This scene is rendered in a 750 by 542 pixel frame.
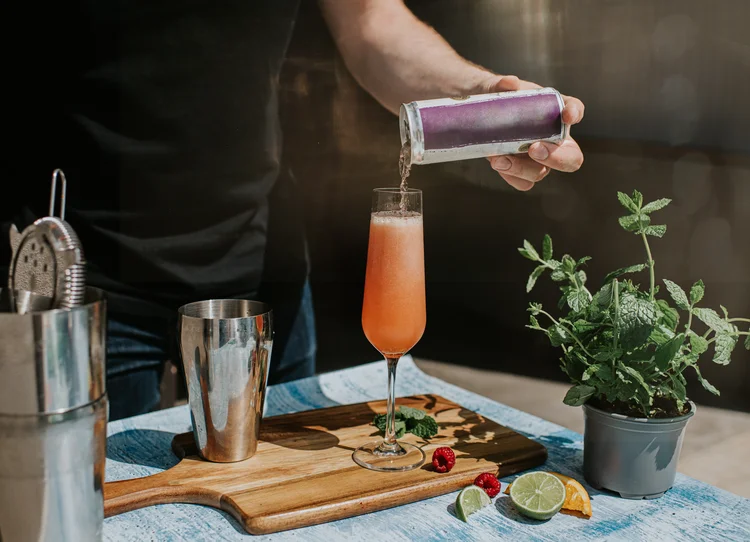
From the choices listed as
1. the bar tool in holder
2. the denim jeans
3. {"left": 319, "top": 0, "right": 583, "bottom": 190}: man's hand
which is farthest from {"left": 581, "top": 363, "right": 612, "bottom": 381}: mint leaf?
the denim jeans

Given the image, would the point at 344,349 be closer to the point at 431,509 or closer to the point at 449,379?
the point at 449,379

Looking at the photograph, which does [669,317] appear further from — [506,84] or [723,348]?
[506,84]

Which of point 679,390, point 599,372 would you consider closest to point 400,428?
point 599,372

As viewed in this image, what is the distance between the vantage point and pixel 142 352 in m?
1.87

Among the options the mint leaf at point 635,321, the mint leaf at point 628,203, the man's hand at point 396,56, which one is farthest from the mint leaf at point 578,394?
the man's hand at point 396,56

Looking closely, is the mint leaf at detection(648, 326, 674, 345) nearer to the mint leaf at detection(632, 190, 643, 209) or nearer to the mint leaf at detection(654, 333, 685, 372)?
the mint leaf at detection(654, 333, 685, 372)

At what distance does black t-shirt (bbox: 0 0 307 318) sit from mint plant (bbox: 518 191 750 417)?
89 cm

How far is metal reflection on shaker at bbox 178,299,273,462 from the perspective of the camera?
1296 millimetres

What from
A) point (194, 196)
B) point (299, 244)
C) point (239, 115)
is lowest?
point (299, 244)

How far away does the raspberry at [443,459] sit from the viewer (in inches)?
51.8

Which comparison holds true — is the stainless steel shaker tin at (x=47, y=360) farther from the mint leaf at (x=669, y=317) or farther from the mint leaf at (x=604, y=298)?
the mint leaf at (x=669, y=317)

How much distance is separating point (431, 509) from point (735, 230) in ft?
2.97

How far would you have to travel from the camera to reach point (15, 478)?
898mm

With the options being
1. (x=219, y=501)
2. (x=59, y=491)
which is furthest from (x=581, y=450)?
(x=59, y=491)
